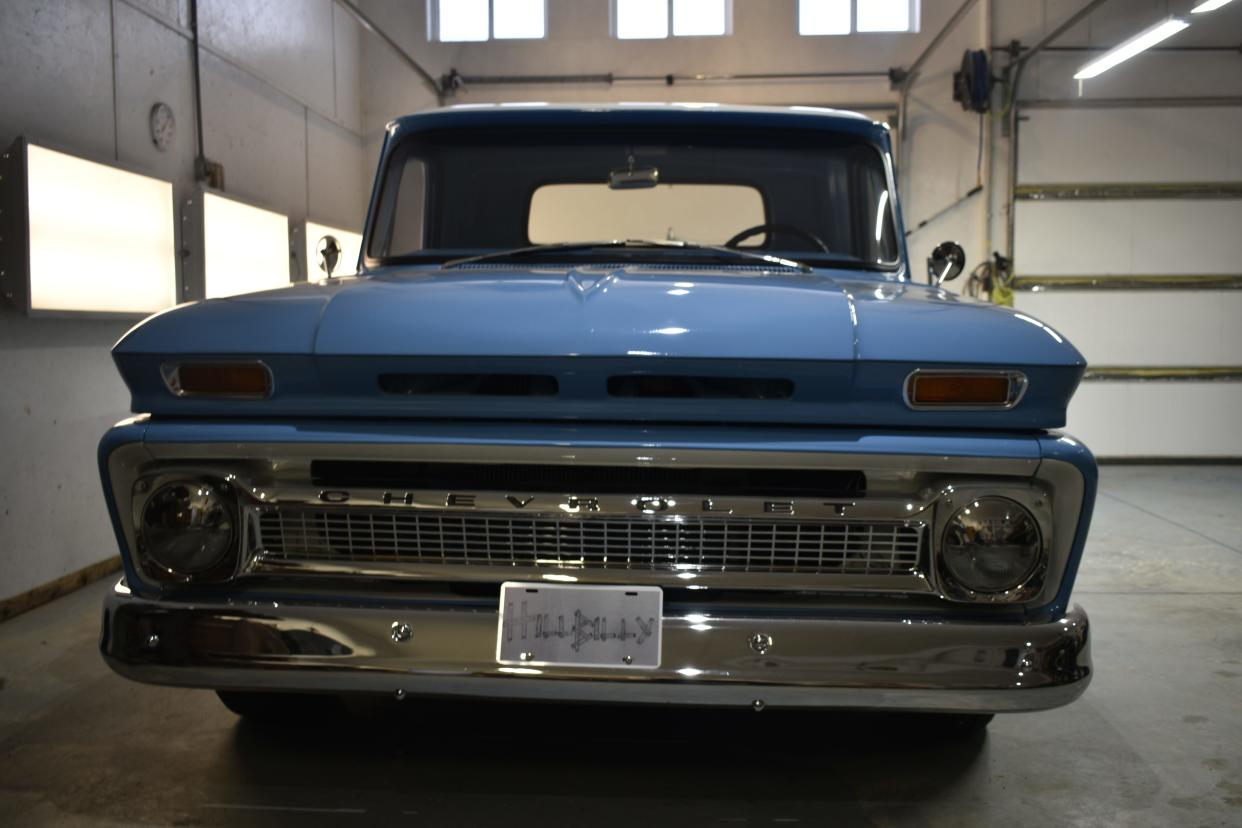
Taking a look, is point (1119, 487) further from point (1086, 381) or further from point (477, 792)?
point (477, 792)

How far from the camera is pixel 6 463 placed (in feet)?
13.9

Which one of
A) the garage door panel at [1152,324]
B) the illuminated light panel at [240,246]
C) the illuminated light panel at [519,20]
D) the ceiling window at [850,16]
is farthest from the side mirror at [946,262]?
the illuminated light panel at [519,20]

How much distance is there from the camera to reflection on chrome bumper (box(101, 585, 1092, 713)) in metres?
1.84

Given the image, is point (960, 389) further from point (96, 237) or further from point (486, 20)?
point (486, 20)

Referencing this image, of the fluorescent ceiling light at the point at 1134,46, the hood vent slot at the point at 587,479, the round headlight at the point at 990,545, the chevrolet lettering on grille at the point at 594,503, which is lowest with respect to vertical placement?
the round headlight at the point at 990,545

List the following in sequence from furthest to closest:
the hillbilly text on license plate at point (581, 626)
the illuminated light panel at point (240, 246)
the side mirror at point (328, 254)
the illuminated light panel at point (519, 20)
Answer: the illuminated light panel at point (519, 20), the illuminated light panel at point (240, 246), the side mirror at point (328, 254), the hillbilly text on license plate at point (581, 626)

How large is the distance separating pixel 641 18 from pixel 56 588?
24.4 feet

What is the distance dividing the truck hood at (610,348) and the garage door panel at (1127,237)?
823 cm

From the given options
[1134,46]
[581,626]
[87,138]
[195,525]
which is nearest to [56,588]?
[87,138]

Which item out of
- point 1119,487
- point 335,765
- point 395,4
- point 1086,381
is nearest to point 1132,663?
point 335,765

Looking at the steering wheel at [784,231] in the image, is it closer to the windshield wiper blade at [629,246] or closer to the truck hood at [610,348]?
the windshield wiper blade at [629,246]

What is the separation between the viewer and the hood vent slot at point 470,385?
1902 mm

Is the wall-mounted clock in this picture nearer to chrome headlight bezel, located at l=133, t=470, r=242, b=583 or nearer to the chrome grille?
chrome headlight bezel, located at l=133, t=470, r=242, b=583

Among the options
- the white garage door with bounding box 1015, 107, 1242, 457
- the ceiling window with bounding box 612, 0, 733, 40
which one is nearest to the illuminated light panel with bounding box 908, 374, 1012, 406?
the white garage door with bounding box 1015, 107, 1242, 457
